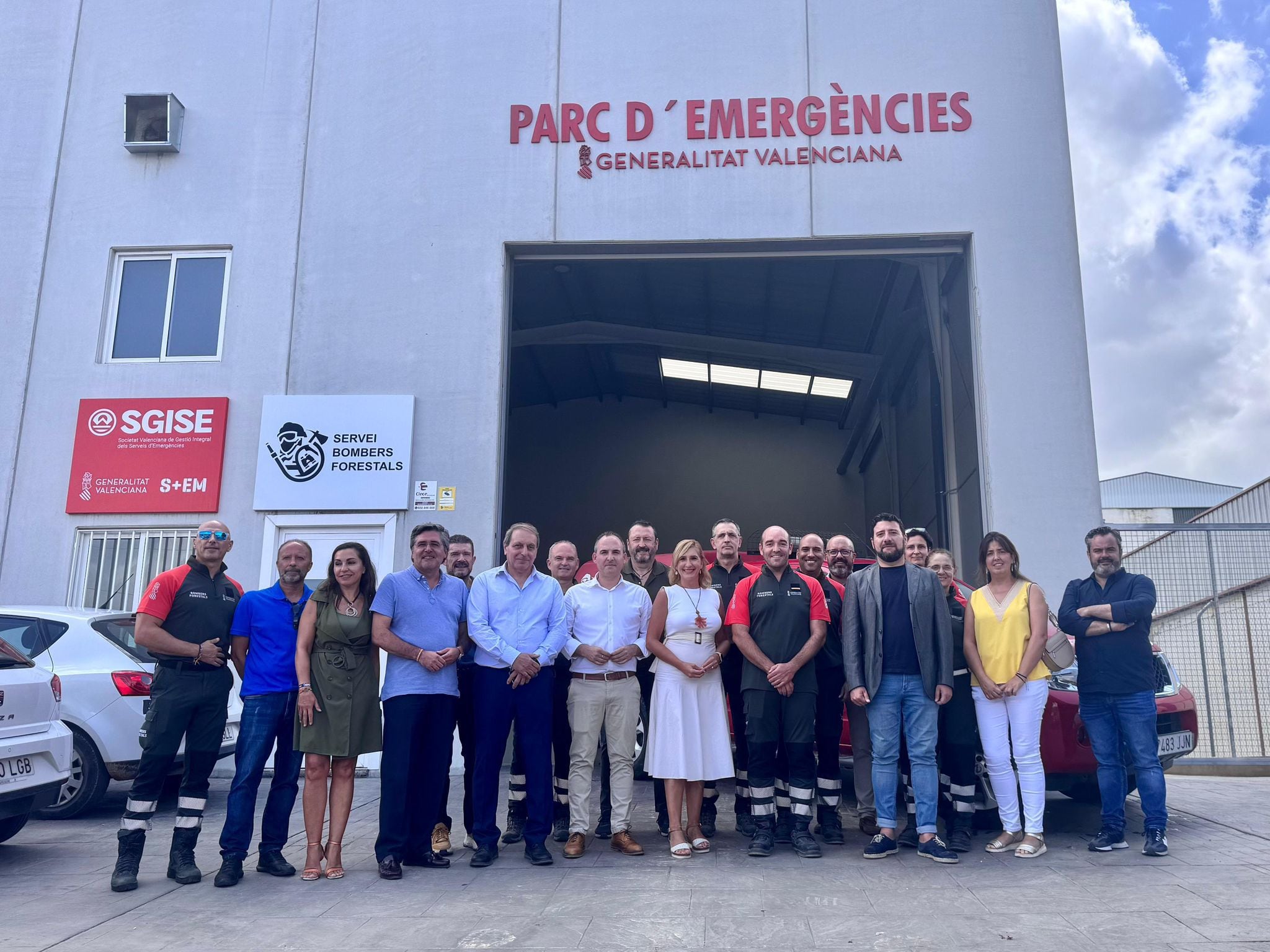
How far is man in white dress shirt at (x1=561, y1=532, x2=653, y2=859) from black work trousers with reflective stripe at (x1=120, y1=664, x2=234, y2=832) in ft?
6.18

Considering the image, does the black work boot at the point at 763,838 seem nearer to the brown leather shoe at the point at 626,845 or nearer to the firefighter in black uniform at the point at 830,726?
the firefighter in black uniform at the point at 830,726

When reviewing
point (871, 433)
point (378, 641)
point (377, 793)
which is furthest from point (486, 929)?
point (871, 433)

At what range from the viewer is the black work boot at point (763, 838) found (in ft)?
18.2

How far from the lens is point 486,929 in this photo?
4258mm

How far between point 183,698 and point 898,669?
3792 millimetres

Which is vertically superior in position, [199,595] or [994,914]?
[199,595]

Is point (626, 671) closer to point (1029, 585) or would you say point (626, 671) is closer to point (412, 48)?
point (1029, 585)

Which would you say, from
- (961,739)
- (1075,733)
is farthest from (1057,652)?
(961,739)

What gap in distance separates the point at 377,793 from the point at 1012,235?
755 cm

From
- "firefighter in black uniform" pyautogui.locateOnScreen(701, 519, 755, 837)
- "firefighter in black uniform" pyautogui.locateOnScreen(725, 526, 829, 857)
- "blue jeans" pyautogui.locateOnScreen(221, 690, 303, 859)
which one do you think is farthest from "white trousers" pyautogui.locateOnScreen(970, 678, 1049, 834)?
"blue jeans" pyautogui.locateOnScreen(221, 690, 303, 859)

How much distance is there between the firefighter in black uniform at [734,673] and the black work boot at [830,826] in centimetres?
41

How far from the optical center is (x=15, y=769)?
550 centimetres

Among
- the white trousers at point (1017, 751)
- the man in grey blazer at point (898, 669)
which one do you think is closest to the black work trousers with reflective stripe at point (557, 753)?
the man in grey blazer at point (898, 669)

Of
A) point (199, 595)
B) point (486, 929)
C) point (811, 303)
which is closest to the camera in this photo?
point (486, 929)
